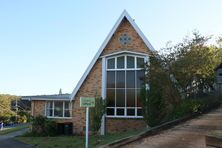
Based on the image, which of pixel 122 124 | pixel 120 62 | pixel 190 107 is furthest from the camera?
pixel 120 62

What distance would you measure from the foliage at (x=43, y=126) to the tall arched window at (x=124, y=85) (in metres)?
4.53

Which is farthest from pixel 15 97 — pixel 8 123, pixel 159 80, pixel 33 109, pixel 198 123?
pixel 198 123

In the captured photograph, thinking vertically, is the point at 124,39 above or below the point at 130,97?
above

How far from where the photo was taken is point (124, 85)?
27.3m

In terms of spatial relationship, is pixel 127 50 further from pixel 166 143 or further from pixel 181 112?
pixel 166 143

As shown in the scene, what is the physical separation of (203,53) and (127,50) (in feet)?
23.6

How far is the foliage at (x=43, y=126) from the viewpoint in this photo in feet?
91.8

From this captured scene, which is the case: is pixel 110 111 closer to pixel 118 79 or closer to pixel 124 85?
pixel 124 85

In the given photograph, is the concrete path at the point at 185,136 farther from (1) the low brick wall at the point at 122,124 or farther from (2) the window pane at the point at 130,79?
(2) the window pane at the point at 130,79

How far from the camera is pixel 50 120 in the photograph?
28.7 m

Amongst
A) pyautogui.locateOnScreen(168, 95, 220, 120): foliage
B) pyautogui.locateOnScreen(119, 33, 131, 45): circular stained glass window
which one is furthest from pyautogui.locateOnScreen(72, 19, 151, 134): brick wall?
pyautogui.locateOnScreen(168, 95, 220, 120): foliage

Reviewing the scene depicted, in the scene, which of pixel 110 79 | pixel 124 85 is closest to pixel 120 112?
pixel 124 85

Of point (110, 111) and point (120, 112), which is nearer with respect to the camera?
point (120, 112)

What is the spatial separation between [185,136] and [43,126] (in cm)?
1673
